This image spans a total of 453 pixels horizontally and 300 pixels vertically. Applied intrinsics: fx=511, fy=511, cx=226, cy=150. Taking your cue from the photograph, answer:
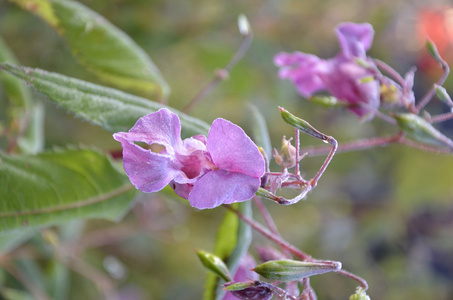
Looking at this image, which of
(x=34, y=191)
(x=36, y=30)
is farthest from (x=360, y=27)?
(x=36, y=30)

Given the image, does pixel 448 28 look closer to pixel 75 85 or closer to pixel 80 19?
pixel 80 19

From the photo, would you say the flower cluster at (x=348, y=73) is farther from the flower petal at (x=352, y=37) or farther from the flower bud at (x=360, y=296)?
the flower bud at (x=360, y=296)

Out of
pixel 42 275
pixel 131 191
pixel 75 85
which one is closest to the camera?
pixel 75 85

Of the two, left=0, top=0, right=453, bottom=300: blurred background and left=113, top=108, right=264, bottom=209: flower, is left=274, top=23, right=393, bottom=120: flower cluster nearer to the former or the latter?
left=113, top=108, right=264, bottom=209: flower

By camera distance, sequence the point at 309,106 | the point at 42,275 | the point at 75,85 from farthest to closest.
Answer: the point at 309,106 → the point at 42,275 → the point at 75,85

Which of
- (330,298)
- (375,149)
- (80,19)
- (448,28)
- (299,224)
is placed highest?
A: (80,19)

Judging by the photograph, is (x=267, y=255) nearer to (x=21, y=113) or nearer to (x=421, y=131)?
(x=421, y=131)
